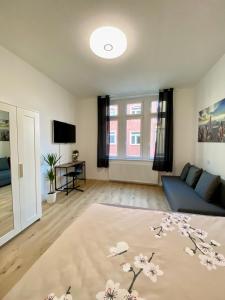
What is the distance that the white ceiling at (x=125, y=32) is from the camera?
1654mm

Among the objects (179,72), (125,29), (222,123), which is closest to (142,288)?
(125,29)

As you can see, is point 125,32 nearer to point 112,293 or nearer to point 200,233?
point 200,233

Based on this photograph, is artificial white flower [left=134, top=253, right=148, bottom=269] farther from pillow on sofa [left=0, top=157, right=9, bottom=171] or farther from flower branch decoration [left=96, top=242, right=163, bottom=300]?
pillow on sofa [left=0, top=157, right=9, bottom=171]

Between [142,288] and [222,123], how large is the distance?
2.79 meters

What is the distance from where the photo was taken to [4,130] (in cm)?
206

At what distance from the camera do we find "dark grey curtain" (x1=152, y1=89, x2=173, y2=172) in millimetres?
4242

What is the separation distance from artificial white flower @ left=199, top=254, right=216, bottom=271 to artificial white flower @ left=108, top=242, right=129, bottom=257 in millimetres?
471

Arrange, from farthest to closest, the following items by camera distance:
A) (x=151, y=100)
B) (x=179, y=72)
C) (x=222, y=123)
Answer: (x=151, y=100)
(x=179, y=72)
(x=222, y=123)

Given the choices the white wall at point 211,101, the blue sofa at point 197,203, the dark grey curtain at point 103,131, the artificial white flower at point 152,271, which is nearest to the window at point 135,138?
the dark grey curtain at point 103,131

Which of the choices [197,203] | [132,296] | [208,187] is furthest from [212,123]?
[132,296]

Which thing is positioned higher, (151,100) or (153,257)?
(151,100)

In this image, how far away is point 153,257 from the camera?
Answer: 983 mm

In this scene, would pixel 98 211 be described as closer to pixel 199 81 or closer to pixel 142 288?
pixel 142 288

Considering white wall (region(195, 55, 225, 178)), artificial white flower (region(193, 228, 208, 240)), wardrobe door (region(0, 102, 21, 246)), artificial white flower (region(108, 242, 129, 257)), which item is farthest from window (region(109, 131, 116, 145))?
artificial white flower (region(108, 242, 129, 257))
